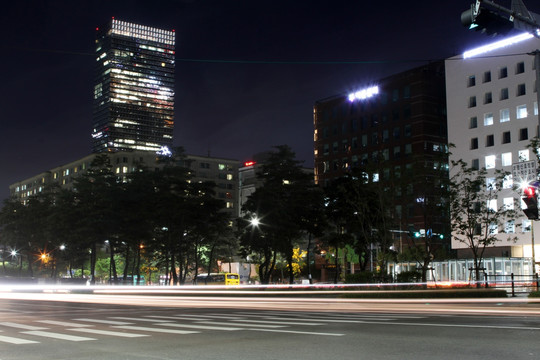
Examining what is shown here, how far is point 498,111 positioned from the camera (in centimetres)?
7412

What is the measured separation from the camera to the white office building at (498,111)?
2739 inches

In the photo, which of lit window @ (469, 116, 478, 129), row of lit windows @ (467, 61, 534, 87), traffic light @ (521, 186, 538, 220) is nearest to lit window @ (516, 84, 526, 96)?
row of lit windows @ (467, 61, 534, 87)

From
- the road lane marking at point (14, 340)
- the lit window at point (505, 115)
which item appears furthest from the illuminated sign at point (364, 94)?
the road lane marking at point (14, 340)

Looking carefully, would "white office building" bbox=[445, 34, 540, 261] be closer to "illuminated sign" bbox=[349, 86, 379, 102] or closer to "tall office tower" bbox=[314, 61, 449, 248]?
"tall office tower" bbox=[314, 61, 449, 248]

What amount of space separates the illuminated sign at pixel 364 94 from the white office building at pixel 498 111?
→ 66.9ft

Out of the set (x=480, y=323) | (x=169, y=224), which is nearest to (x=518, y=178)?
(x=480, y=323)

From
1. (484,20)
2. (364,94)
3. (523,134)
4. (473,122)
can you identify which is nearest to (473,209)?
(523,134)

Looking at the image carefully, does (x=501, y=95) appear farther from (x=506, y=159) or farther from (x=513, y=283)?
(x=513, y=283)

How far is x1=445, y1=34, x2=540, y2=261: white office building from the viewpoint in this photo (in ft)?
228

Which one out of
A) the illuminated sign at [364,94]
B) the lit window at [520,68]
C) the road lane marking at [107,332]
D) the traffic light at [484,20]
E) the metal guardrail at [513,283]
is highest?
the illuminated sign at [364,94]

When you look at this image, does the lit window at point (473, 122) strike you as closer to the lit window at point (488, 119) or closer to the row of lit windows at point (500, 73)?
the lit window at point (488, 119)

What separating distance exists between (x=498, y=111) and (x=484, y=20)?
219 ft

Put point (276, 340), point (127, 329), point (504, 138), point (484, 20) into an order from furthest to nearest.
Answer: point (504, 138) → point (127, 329) → point (484, 20) → point (276, 340)

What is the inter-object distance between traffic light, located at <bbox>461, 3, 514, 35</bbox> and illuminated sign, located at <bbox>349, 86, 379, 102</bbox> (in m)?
88.6
